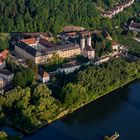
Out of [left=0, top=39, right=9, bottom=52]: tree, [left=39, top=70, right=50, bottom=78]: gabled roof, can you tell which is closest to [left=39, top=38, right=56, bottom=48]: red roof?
[left=0, top=39, right=9, bottom=52]: tree

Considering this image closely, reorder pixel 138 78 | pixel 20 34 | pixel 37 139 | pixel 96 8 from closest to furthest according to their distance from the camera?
pixel 37 139 < pixel 138 78 < pixel 20 34 < pixel 96 8

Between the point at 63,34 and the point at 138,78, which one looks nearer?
the point at 138,78

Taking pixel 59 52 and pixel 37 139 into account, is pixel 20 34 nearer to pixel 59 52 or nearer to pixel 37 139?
pixel 59 52

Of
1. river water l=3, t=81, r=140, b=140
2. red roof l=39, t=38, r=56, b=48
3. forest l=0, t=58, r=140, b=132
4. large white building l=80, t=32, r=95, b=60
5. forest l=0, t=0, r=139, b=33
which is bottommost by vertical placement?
river water l=3, t=81, r=140, b=140

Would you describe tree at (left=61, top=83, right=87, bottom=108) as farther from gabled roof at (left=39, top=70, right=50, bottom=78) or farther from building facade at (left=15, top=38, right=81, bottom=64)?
building facade at (left=15, top=38, right=81, bottom=64)

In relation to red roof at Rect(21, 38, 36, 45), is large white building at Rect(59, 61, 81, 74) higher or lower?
lower

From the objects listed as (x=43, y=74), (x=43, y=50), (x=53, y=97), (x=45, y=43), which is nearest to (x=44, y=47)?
(x=45, y=43)

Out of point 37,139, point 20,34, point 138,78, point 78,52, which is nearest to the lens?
point 37,139

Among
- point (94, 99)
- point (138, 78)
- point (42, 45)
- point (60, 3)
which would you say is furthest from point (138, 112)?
point (60, 3)
